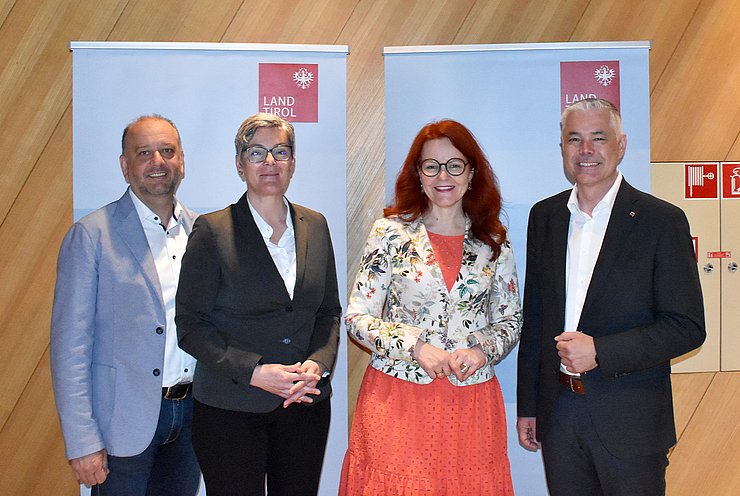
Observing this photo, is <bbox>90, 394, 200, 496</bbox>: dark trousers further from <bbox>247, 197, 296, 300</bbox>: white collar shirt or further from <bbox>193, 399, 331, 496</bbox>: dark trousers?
<bbox>247, 197, 296, 300</bbox>: white collar shirt

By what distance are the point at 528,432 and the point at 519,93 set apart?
171 centimetres

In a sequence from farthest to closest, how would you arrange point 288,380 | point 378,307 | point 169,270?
point 169,270
point 378,307
point 288,380

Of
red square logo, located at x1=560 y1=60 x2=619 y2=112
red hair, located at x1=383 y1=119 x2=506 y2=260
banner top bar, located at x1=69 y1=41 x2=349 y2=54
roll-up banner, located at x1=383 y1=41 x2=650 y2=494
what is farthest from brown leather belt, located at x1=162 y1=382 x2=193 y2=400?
red square logo, located at x1=560 y1=60 x2=619 y2=112

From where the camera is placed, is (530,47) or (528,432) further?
(530,47)

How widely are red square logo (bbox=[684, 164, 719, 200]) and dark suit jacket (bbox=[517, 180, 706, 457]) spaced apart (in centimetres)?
163

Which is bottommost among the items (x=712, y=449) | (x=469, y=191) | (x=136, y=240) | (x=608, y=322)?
(x=712, y=449)

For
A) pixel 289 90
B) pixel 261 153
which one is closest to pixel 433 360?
pixel 261 153

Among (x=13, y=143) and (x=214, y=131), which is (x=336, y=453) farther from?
(x=13, y=143)

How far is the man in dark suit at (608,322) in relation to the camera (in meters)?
2.09

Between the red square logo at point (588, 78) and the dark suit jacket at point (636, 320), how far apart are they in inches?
47.2

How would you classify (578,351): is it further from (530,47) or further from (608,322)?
(530,47)

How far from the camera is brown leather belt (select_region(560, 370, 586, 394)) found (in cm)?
215

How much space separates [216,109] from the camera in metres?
3.19

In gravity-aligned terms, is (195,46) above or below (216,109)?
above
